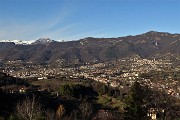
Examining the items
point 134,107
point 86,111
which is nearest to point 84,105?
point 86,111

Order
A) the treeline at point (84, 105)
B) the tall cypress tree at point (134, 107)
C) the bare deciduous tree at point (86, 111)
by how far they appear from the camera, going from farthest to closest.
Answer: the bare deciduous tree at point (86, 111)
the tall cypress tree at point (134, 107)
the treeline at point (84, 105)

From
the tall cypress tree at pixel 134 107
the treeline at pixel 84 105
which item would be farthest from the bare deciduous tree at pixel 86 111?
the tall cypress tree at pixel 134 107

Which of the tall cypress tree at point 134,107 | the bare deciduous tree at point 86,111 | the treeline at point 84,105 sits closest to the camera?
the treeline at point 84,105

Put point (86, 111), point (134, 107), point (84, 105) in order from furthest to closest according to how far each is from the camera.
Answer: point (84, 105), point (86, 111), point (134, 107)

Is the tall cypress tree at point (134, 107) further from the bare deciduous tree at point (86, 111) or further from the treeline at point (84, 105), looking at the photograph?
the bare deciduous tree at point (86, 111)

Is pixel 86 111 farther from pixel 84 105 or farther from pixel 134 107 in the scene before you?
pixel 134 107

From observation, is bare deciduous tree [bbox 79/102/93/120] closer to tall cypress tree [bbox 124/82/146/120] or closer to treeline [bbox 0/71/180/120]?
treeline [bbox 0/71/180/120]

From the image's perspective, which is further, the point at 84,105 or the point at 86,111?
the point at 84,105

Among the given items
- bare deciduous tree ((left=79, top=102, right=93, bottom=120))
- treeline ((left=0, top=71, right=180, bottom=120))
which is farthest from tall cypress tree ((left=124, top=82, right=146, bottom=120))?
bare deciduous tree ((left=79, top=102, right=93, bottom=120))

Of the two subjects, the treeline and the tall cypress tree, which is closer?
the treeline

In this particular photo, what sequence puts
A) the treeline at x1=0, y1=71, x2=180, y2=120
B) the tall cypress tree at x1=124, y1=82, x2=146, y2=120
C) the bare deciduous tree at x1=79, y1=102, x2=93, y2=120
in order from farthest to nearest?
the bare deciduous tree at x1=79, y1=102, x2=93, y2=120, the tall cypress tree at x1=124, y1=82, x2=146, y2=120, the treeline at x1=0, y1=71, x2=180, y2=120

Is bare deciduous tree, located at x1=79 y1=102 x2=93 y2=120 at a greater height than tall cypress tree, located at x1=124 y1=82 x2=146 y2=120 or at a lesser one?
lesser

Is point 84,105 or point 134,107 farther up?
point 134,107
